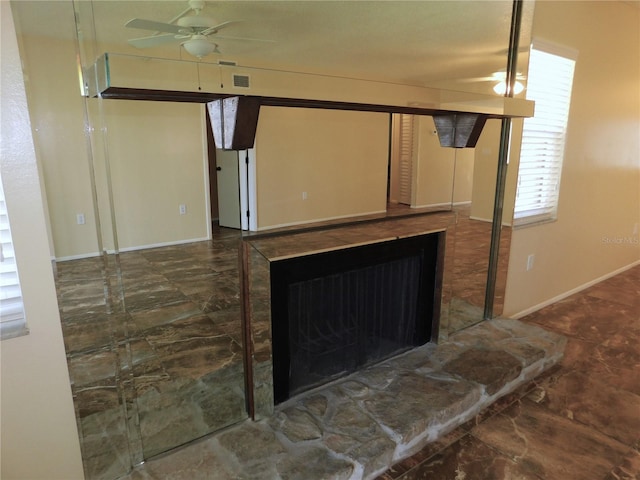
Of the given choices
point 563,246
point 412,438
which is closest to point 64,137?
point 412,438

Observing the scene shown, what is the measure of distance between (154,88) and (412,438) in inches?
67.3

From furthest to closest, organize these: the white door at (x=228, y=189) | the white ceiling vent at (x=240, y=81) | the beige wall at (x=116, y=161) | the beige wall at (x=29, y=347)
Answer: the white door at (x=228, y=189), the white ceiling vent at (x=240, y=81), the beige wall at (x=116, y=161), the beige wall at (x=29, y=347)

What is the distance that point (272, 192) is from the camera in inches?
78.9

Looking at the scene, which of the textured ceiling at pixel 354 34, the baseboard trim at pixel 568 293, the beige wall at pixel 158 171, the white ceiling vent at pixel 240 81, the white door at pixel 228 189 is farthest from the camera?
the baseboard trim at pixel 568 293

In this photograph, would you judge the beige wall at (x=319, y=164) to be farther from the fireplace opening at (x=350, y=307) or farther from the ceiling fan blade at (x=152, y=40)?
the ceiling fan blade at (x=152, y=40)

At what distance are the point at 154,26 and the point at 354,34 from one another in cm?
102

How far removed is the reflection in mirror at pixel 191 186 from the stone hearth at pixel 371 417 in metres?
0.18

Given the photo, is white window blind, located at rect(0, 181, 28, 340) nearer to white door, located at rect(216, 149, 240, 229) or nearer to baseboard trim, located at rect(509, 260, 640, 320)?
white door, located at rect(216, 149, 240, 229)

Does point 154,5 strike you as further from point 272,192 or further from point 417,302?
point 417,302

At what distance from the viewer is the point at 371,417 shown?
1816 millimetres

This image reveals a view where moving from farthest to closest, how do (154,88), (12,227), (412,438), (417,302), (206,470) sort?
(417,302) < (412,438) < (206,470) < (154,88) < (12,227)

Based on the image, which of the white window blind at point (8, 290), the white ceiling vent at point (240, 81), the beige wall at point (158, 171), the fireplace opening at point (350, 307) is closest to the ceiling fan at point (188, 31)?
the white ceiling vent at point (240, 81)

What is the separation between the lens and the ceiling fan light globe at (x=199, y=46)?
1.56m

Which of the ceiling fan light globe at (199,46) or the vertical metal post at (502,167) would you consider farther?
the vertical metal post at (502,167)
